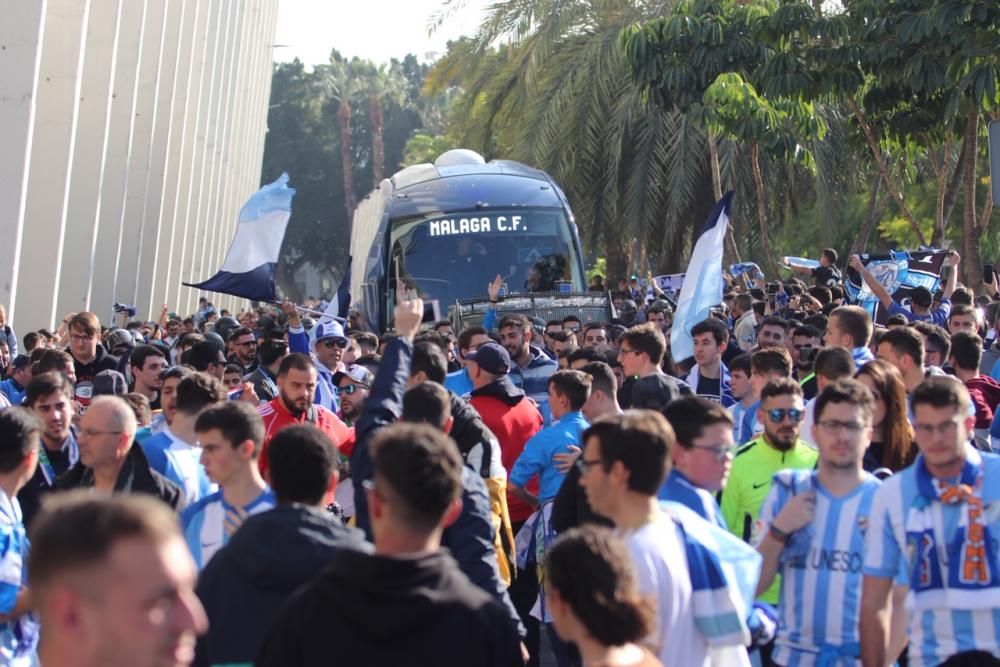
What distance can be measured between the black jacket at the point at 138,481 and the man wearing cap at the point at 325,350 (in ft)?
11.8

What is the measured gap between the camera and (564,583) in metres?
3.46

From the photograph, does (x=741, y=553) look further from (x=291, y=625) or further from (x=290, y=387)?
(x=290, y=387)

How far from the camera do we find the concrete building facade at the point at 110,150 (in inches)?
728

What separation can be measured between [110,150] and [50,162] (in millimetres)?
7071

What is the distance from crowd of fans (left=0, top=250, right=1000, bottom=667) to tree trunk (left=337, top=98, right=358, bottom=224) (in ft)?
241

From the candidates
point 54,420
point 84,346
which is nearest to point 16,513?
point 54,420

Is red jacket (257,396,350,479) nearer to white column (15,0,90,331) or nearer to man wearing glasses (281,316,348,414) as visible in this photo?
man wearing glasses (281,316,348,414)

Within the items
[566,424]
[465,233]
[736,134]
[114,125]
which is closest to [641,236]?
[465,233]

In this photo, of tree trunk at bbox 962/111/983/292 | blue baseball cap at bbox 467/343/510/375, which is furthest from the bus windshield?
blue baseball cap at bbox 467/343/510/375

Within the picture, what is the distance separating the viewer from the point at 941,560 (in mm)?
4902

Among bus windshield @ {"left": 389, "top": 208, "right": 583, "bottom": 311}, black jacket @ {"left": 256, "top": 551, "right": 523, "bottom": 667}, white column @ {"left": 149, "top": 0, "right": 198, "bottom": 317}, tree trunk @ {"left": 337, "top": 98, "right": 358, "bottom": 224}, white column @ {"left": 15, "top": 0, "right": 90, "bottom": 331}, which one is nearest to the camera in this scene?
black jacket @ {"left": 256, "top": 551, "right": 523, "bottom": 667}

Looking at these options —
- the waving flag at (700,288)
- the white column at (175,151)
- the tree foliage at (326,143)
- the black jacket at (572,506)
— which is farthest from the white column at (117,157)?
the tree foliage at (326,143)

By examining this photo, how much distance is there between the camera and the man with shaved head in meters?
5.73

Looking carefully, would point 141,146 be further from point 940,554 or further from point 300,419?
point 940,554
